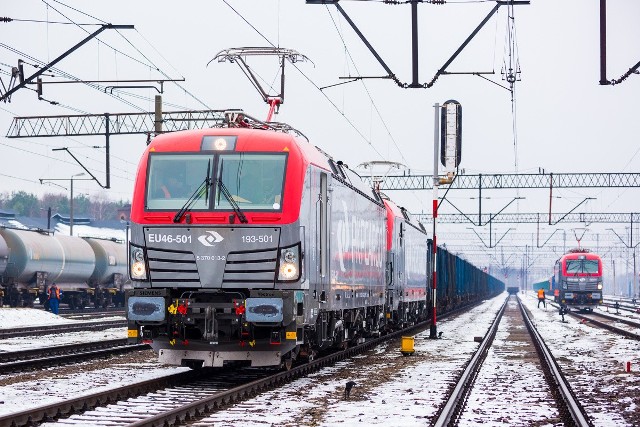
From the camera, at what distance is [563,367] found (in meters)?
19.8

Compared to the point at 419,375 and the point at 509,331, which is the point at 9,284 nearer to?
the point at 509,331

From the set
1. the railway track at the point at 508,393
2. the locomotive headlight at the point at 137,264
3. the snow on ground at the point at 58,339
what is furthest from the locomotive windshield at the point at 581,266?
the locomotive headlight at the point at 137,264

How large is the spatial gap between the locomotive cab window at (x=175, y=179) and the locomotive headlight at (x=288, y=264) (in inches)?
53.2

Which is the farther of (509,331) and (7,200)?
(7,200)

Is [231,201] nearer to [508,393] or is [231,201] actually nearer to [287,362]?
[287,362]

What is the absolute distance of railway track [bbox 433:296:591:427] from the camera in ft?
38.9

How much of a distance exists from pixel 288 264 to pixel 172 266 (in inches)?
64.5

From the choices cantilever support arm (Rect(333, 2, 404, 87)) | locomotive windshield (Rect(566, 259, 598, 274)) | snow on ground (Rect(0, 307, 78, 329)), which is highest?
cantilever support arm (Rect(333, 2, 404, 87))

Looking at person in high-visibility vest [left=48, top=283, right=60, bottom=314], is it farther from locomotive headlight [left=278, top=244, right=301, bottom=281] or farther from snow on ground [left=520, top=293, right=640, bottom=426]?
locomotive headlight [left=278, top=244, right=301, bottom=281]

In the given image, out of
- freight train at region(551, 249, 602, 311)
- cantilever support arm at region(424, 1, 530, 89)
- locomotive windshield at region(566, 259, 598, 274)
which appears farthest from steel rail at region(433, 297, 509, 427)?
locomotive windshield at region(566, 259, 598, 274)

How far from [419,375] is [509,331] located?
744 inches

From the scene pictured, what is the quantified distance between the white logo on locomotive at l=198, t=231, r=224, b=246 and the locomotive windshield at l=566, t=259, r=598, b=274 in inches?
1780

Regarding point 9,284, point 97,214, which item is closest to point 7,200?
point 97,214

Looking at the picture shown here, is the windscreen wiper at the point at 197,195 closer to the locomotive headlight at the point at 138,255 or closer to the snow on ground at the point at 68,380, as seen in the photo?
the locomotive headlight at the point at 138,255
